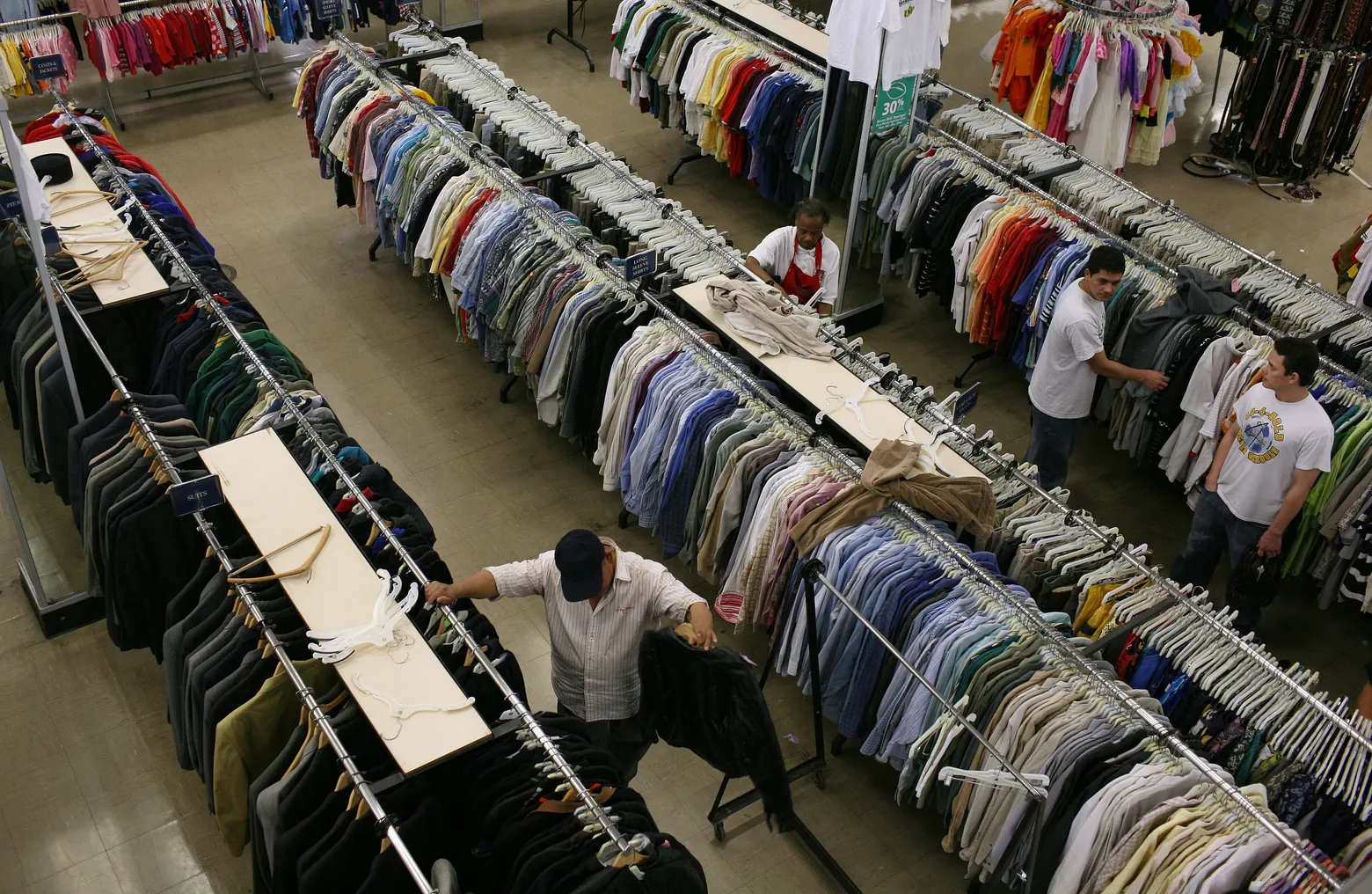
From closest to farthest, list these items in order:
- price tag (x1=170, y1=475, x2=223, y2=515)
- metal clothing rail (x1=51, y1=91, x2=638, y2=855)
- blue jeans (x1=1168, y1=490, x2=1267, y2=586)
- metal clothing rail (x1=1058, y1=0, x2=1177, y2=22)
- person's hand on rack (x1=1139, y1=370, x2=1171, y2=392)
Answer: metal clothing rail (x1=51, y1=91, x2=638, y2=855) < price tag (x1=170, y1=475, x2=223, y2=515) < blue jeans (x1=1168, y1=490, x2=1267, y2=586) < person's hand on rack (x1=1139, y1=370, x2=1171, y2=392) < metal clothing rail (x1=1058, y1=0, x2=1177, y2=22)

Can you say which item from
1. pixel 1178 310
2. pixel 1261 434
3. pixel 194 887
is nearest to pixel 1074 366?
pixel 1178 310

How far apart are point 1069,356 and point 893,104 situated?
2087 millimetres

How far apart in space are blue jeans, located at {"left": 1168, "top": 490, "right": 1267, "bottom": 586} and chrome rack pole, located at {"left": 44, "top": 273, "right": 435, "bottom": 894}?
167 inches

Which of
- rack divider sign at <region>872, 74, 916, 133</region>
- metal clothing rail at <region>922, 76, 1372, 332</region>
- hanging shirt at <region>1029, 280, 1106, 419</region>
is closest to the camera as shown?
hanging shirt at <region>1029, 280, 1106, 419</region>

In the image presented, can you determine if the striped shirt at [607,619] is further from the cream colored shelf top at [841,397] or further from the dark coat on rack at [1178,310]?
the dark coat on rack at [1178,310]

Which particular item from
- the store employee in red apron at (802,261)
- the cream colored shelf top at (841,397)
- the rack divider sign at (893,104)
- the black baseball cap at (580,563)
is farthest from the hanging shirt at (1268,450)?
the black baseball cap at (580,563)

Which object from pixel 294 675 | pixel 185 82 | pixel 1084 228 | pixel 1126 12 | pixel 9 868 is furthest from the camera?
pixel 185 82

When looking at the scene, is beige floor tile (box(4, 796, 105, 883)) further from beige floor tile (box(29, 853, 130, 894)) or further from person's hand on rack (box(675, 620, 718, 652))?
person's hand on rack (box(675, 620, 718, 652))

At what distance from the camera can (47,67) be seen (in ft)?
24.0

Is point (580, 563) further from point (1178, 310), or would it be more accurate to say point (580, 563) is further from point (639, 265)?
point (1178, 310)

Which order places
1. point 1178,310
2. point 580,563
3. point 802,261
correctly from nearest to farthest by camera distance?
1. point 580,563
2. point 1178,310
3. point 802,261

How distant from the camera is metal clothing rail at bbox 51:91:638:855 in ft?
11.5

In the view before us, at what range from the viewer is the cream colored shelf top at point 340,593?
3592mm

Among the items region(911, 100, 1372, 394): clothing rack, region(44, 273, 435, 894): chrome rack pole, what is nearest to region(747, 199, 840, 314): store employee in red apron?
region(911, 100, 1372, 394): clothing rack
